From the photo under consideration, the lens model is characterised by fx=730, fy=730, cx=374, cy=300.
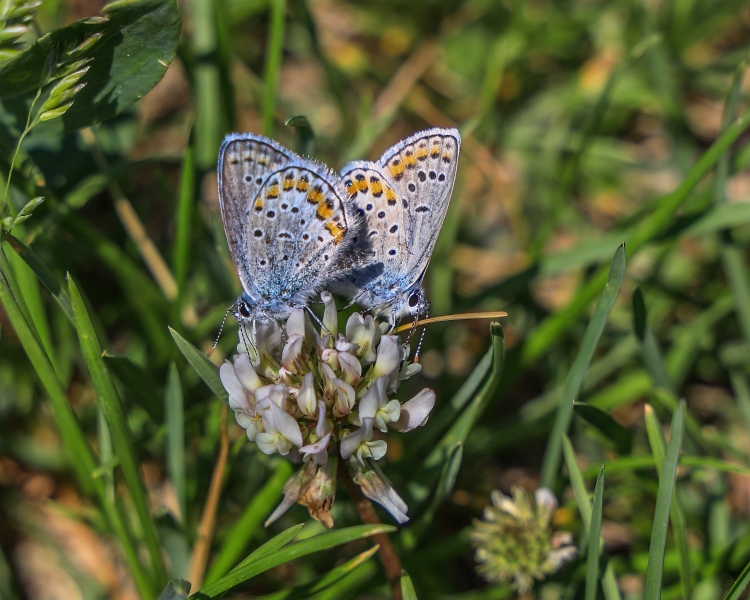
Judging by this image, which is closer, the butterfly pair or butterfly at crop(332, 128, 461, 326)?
the butterfly pair

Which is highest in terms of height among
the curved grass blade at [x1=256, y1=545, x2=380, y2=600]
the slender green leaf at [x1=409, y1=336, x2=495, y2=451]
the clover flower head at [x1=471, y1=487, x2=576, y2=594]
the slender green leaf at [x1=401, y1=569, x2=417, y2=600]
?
the slender green leaf at [x1=409, y1=336, x2=495, y2=451]

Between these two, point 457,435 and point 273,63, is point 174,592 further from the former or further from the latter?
point 273,63

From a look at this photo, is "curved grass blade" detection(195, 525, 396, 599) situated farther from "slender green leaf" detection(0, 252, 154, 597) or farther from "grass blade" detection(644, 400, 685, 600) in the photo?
"grass blade" detection(644, 400, 685, 600)

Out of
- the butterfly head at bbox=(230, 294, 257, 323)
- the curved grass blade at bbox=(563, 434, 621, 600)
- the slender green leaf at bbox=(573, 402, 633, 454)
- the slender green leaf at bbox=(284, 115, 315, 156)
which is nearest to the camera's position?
the curved grass blade at bbox=(563, 434, 621, 600)

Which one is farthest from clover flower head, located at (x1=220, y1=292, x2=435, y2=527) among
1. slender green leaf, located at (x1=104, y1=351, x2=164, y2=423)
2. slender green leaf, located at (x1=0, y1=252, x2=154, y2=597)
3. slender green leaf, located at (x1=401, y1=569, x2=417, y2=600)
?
slender green leaf, located at (x1=0, y1=252, x2=154, y2=597)

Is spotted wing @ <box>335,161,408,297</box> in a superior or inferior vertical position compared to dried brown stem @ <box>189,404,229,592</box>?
superior

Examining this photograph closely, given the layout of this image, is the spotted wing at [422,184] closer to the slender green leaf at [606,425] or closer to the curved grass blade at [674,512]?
the slender green leaf at [606,425]

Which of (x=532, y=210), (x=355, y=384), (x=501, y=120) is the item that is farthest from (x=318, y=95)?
(x=355, y=384)
